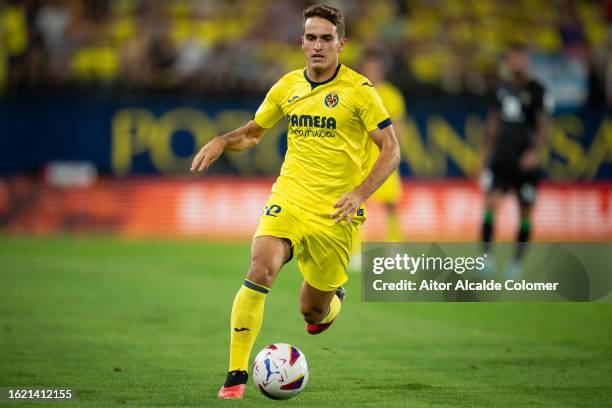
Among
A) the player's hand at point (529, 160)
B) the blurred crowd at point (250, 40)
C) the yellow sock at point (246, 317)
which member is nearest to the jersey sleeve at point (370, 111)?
the yellow sock at point (246, 317)

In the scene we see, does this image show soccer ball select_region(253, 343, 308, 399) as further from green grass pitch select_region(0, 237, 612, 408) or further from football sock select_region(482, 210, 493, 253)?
football sock select_region(482, 210, 493, 253)

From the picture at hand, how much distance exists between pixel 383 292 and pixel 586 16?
17046 mm

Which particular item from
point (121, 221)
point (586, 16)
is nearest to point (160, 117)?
point (121, 221)

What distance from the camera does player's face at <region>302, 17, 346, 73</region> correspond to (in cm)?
A: 698

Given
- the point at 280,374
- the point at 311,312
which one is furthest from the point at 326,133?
the point at 280,374

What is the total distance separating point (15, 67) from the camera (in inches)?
792

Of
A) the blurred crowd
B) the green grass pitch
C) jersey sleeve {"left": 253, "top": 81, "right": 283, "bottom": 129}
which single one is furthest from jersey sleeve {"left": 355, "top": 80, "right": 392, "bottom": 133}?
the blurred crowd

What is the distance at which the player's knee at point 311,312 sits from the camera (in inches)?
308

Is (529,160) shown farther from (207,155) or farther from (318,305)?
(207,155)

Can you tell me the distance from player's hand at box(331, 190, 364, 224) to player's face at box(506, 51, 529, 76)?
7182mm

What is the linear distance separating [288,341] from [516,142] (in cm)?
575

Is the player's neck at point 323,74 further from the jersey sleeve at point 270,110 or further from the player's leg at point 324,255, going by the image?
the player's leg at point 324,255

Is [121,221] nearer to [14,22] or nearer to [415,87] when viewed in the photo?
[14,22]

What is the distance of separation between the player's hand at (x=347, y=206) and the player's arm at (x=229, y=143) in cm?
93
